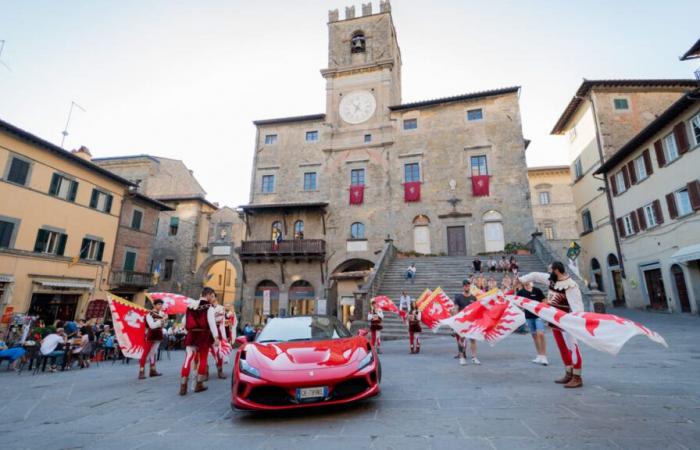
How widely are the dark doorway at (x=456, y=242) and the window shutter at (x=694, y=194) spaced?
12571 millimetres

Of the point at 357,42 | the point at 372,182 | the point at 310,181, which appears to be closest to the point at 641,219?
the point at 372,182

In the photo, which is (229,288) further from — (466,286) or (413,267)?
(466,286)

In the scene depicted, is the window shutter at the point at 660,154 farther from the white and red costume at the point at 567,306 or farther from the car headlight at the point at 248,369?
the car headlight at the point at 248,369

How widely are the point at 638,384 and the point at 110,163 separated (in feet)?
137

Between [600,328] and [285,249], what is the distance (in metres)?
24.0

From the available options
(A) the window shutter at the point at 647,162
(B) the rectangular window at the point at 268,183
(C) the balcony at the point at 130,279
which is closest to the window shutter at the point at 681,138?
(A) the window shutter at the point at 647,162

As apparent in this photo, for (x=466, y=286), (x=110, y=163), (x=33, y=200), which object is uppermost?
(x=110, y=163)

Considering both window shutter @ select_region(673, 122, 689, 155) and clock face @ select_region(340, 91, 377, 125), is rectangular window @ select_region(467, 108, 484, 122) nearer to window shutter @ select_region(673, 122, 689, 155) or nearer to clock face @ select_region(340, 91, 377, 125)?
clock face @ select_region(340, 91, 377, 125)

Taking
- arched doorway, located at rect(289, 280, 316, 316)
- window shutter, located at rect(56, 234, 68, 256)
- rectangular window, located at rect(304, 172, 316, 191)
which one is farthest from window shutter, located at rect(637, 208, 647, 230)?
window shutter, located at rect(56, 234, 68, 256)

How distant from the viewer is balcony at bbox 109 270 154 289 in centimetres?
2309

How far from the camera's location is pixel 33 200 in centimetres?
1853

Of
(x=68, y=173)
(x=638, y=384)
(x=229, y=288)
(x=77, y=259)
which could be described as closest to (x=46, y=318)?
(x=77, y=259)

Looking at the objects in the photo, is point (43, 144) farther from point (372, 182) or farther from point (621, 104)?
point (621, 104)

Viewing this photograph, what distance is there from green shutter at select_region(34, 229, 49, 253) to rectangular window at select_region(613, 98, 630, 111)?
36.7 meters
